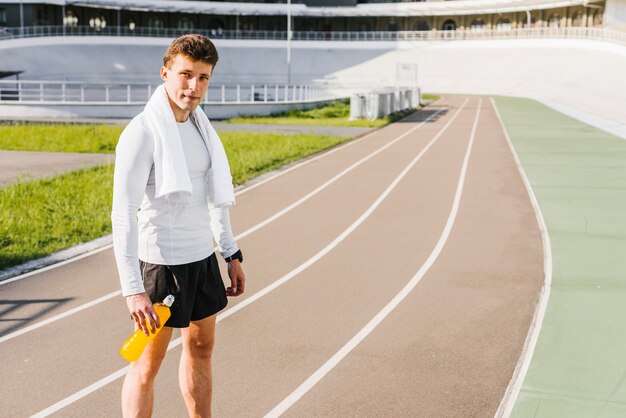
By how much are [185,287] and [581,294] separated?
5.33 meters

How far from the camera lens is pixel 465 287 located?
8.46 metres

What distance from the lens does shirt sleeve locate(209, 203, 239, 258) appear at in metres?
4.35

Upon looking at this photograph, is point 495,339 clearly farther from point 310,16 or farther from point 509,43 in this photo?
point 310,16

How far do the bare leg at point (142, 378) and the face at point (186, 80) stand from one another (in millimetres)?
1158

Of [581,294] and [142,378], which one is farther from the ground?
[142,378]

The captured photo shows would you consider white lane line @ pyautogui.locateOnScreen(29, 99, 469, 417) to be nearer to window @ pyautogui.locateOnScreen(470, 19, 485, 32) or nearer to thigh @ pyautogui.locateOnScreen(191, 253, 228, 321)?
thigh @ pyautogui.locateOnScreen(191, 253, 228, 321)

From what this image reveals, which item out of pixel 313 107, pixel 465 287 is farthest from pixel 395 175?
pixel 313 107

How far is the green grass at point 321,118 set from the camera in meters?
30.8

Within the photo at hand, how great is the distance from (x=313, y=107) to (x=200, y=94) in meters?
34.3

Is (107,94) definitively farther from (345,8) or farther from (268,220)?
(345,8)

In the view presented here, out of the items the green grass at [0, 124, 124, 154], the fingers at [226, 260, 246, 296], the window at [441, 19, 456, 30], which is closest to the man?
the fingers at [226, 260, 246, 296]

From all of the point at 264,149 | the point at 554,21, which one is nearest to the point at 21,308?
the point at 264,149

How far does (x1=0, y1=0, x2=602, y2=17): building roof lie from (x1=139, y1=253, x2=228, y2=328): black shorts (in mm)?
72096

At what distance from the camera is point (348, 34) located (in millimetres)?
80688
